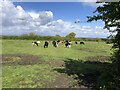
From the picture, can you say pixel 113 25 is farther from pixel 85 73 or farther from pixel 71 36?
pixel 71 36

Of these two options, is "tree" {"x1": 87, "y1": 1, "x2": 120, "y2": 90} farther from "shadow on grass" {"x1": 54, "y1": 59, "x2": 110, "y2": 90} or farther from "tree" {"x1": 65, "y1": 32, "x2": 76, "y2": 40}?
"tree" {"x1": 65, "y1": 32, "x2": 76, "y2": 40}

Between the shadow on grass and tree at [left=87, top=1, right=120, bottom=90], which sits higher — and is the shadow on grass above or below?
below

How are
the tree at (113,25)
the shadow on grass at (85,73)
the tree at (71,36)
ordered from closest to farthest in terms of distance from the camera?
the tree at (113,25) < the shadow on grass at (85,73) < the tree at (71,36)

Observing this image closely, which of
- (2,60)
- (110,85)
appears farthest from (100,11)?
(2,60)

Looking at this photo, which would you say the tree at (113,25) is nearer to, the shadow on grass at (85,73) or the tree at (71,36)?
the shadow on grass at (85,73)

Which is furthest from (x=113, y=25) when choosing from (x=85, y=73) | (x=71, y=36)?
(x=71, y=36)

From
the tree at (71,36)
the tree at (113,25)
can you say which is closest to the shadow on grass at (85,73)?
the tree at (113,25)

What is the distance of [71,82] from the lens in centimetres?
2111

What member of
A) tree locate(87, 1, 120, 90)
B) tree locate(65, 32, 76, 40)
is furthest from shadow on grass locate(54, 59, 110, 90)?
tree locate(65, 32, 76, 40)

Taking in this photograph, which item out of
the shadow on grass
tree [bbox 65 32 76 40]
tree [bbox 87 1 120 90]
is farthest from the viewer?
tree [bbox 65 32 76 40]

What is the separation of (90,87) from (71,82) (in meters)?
1.74

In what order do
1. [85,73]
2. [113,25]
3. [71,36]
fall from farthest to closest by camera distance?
[71,36], [85,73], [113,25]

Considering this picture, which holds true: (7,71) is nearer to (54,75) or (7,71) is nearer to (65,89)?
(54,75)

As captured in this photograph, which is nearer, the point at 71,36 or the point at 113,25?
the point at 113,25
